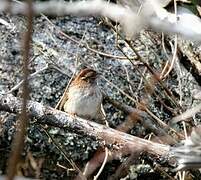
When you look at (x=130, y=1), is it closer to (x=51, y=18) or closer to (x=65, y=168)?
(x=65, y=168)

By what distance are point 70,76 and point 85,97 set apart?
8.5 inches

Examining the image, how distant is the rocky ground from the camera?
4270mm

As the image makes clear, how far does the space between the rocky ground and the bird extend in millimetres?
89

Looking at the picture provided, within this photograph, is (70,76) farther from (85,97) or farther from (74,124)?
(74,124)

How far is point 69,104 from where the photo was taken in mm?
4543

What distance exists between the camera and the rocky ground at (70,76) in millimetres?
4270

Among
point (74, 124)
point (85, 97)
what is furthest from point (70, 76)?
point (74, 124)

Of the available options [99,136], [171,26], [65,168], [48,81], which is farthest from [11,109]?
[171,26]

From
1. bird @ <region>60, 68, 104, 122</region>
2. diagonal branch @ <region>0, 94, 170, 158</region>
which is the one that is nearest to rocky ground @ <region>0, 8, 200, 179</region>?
bird @ <region>60, 68, 104, 122</region>

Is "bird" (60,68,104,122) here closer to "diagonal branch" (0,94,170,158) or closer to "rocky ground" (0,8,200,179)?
"rocky ground" (0,8,200,179)

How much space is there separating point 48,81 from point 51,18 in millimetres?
680

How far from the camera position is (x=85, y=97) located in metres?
4.67

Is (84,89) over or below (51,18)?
below

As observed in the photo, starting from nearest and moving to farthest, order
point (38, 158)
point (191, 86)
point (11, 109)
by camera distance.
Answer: point (11, 109)
point (38, 158)
point (191, 86)
